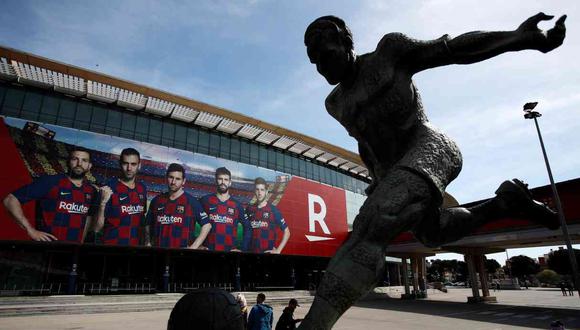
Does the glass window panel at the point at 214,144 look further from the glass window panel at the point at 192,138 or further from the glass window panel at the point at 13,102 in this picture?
the glass window panel at the point at 13,102

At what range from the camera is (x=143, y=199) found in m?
25.7

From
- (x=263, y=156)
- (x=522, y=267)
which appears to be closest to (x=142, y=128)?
(x=263, y=156)

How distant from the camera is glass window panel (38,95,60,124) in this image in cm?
2445

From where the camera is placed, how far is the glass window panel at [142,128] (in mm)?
28156

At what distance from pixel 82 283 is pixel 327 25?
30.9 meters

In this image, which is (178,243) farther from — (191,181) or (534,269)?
(534,269)

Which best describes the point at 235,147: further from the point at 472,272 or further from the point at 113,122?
the point at 472,272

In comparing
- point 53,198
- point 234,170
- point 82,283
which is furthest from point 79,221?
point 234,170

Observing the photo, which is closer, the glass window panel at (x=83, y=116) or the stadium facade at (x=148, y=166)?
the stadium facade at (x=148, y=166)

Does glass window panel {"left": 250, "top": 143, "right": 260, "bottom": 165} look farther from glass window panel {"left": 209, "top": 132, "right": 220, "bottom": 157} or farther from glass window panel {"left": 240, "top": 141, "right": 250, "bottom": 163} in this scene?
glass window panel {"left": 209, "top": 132, "right": 220, "bottom": 157}

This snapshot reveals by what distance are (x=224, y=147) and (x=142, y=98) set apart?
8.59m

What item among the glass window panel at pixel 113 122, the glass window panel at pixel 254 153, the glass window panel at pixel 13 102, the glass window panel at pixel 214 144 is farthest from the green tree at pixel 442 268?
the glass window panel at pixel 13 102

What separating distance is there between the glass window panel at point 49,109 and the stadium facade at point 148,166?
6 cm

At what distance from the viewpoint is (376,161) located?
1.78m
